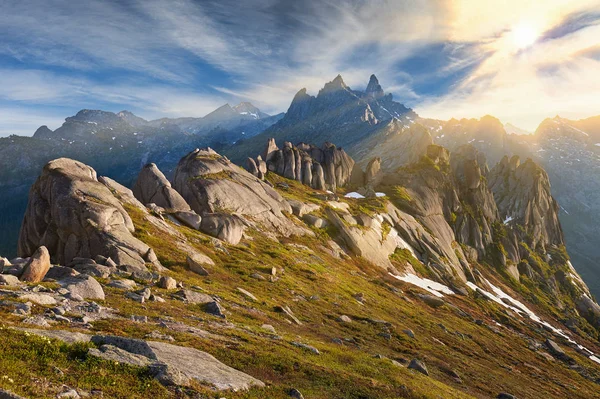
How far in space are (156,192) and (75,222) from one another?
1061 inches

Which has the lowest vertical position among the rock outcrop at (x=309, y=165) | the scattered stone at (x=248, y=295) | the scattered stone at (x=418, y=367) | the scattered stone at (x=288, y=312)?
the scattered stone at (x=418, y=367)

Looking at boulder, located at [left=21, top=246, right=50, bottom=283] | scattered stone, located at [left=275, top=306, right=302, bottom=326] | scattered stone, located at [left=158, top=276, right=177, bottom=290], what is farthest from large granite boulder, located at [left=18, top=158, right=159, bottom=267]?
scattered stone, located at [left=275, top=306, right=302, bottom=326]

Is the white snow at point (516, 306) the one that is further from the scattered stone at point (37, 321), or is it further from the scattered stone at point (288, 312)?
the scattered stone at point (37, 321)

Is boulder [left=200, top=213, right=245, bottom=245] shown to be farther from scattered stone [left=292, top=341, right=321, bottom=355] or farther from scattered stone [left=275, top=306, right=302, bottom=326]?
scattered stone [left=292, top=341, right=321, bottom=355]

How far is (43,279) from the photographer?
28859mm

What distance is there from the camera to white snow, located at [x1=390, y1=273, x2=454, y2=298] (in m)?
90.8

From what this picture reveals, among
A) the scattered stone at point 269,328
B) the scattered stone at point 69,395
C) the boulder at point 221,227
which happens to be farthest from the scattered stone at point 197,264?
the scattered stone at point 69,395

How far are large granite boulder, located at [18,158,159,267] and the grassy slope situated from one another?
4127 mm

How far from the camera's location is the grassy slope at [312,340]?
1484 cm

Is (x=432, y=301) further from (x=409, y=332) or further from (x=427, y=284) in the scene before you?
(x=409, y=332)

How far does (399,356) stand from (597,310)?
6622 inches

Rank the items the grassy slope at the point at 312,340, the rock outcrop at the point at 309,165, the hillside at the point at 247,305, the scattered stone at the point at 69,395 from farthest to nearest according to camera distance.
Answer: the rock outcrop at the point at 309,165 → the hillside at the point at 247,305 → the grassy slope at the point at 312,340 → the scattered stone at the point at 69,395

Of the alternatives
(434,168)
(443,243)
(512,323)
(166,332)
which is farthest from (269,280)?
(434,168)

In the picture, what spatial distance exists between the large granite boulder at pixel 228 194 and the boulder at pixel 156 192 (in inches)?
229
